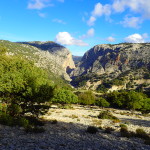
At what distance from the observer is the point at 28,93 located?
23141 mm

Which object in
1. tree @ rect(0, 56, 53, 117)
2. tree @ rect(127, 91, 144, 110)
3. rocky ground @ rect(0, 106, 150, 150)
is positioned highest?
tree @ rect(0, 56, 53, 117)

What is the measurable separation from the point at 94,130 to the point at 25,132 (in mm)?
8994

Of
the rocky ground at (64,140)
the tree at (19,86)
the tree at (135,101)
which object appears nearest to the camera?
the rocky ground at (64,140)

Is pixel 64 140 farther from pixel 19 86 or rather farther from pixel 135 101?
pixel 135 101

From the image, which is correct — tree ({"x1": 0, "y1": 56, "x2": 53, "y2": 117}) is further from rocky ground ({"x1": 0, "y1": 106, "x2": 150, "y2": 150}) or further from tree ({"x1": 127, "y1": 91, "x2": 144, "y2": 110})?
tree ({"x1": 127, "y1": 91, "x2": 144, "y2": 110})

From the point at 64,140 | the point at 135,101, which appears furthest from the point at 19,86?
the point at 135,101

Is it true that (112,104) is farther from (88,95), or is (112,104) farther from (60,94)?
(60,94)

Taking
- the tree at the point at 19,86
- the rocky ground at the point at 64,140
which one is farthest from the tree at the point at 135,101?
the tree at the point at 19,86

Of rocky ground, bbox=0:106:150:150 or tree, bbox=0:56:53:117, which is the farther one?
tree, bbox=0:56:53:117

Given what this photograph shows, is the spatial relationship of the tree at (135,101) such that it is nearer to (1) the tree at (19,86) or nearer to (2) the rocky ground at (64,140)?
(2) the rocky ground at (64,140)

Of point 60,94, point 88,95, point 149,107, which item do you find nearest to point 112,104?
point 88,95

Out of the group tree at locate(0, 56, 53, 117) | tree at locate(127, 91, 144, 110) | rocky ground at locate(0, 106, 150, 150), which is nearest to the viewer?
rocky ground at locate(0, 106, 150, 150)

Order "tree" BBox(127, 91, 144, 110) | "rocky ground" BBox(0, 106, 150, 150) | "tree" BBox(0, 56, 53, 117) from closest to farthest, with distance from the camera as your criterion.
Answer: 1. "rocky ground" BBox(0, 106, 150, 150)
2. "tree" BBox(0, 56, 53, 117)
3. "tree" BBox(127, 91, 144, 110)

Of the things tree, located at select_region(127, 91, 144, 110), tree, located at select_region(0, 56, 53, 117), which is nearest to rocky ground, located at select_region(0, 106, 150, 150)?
tree, located at select_region(0, 56, 53, 117)
